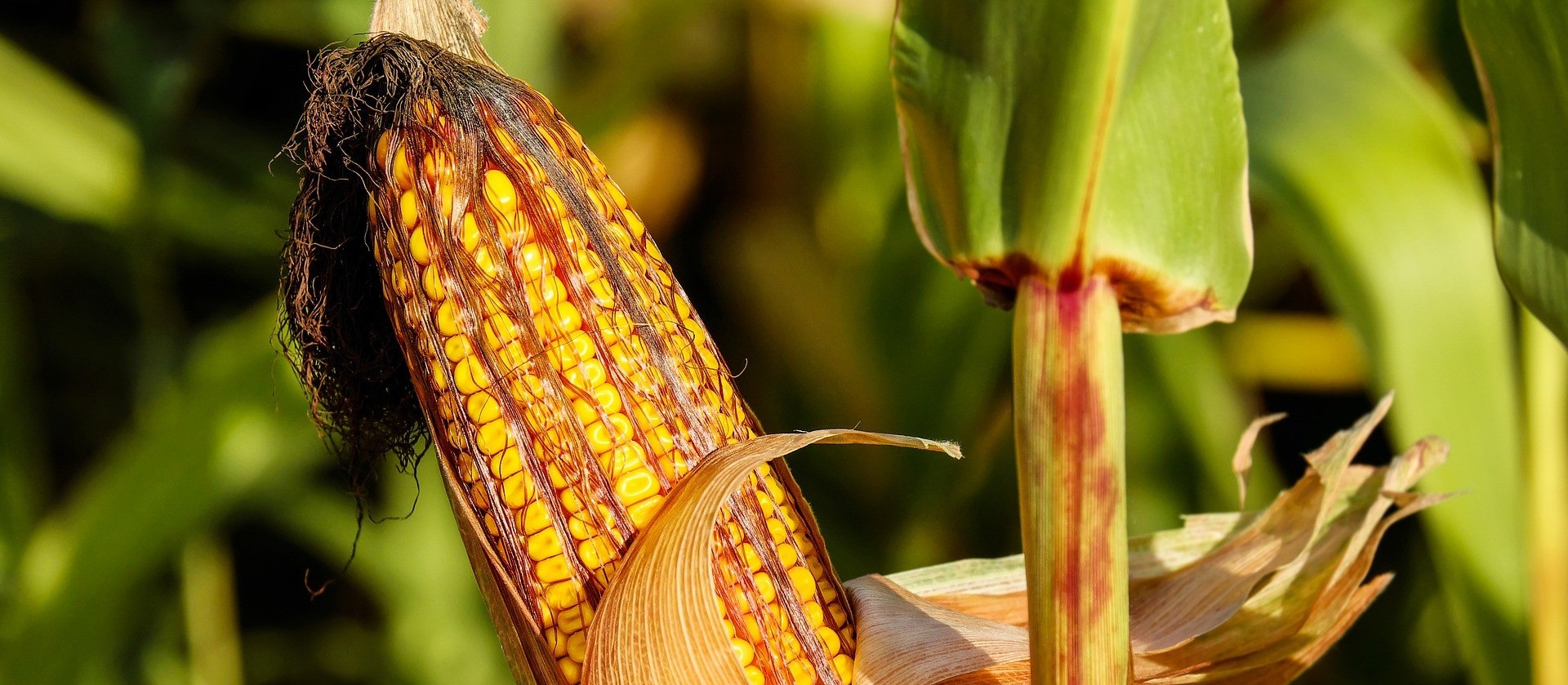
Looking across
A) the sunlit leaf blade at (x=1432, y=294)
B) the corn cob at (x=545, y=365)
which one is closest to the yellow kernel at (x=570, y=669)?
the corn cob at (x=545, y=365)

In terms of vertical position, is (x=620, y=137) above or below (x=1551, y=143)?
above

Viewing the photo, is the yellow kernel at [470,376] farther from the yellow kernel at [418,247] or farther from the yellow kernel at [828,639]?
the yellow kernel at [828,639]

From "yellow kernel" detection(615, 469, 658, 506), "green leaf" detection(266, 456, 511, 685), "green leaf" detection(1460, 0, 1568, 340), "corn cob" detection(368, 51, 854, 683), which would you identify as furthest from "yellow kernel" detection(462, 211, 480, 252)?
"green leaf" detection(266, 456, 511, 685)

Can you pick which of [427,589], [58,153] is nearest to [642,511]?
[427,589]

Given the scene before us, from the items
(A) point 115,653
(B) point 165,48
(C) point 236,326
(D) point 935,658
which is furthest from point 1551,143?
(A) point 115,653

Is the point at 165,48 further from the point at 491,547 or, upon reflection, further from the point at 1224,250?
the point at 1224,250

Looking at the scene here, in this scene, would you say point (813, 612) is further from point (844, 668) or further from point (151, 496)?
point (151, 496)

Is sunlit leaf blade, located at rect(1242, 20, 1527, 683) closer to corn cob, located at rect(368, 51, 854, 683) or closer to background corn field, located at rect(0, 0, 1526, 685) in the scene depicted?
background corn field, located at rect(0, 0, 1526, 685)
